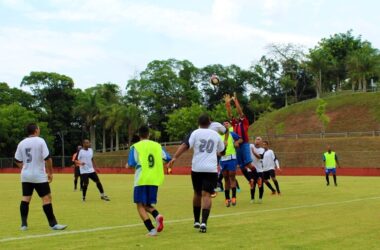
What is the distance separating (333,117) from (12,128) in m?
51.5

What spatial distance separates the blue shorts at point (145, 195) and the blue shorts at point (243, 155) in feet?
21.1

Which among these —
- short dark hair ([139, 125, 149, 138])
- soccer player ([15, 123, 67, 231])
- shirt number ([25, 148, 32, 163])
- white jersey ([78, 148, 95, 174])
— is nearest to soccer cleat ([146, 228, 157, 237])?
short dark hair ([139, 125, 149, 138])

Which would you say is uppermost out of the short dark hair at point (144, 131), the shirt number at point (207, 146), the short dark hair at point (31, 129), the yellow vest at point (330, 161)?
the short dark hair at point (31, 129)

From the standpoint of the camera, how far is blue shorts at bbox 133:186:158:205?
10203 mm

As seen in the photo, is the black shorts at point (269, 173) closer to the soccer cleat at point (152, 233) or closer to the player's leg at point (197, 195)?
the player's leg at point (197, 195)

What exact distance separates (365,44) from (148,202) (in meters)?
115

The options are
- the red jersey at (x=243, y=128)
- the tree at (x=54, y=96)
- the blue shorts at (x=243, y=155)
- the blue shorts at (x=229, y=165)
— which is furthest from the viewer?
the tree at (x=54, y=96)

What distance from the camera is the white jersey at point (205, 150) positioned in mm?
10812

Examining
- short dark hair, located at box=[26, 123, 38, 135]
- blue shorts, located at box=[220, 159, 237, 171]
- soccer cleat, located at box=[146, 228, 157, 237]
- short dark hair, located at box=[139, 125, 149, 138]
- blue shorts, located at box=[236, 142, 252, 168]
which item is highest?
short dark hair, located at box=[26, 123, 38, 135]

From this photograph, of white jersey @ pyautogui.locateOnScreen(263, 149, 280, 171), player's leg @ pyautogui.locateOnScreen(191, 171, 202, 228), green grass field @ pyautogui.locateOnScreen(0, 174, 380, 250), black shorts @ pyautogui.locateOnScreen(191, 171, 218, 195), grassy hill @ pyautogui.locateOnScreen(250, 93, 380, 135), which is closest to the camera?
green grass field @ pyautogui.locateOnScreen(0, 174, 380, 250)

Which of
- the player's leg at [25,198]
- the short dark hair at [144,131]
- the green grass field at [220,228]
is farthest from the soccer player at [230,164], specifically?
the player's leg at [25,198]

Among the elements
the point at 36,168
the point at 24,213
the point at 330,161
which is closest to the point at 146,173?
the point at 36,168

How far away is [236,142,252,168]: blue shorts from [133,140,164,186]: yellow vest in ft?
20.5

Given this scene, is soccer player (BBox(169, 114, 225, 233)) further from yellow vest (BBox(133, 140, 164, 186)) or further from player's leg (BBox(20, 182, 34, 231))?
player's leg (BBox(20, 182, 34, 231))
